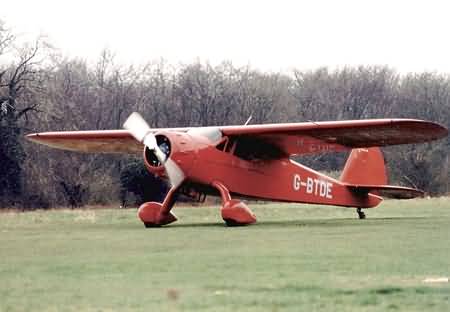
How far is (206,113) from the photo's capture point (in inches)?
2381

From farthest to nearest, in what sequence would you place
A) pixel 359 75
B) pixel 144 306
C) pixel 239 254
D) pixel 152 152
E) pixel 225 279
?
pixel 359 75 → pixel 152 152 → pixel 239 254 → pixel 225 279 → pixel 144 306

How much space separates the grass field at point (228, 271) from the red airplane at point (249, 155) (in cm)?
312

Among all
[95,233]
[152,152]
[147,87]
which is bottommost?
[95,233]

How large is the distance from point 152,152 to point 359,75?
5816cm

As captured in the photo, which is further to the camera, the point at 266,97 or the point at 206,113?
the point at 266,97

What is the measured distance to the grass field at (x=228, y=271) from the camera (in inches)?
289

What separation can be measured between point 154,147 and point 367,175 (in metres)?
7.81

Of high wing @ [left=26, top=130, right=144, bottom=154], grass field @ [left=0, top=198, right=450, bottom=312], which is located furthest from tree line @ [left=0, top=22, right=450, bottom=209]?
grass field @ [left=0, top=198, right=450, bottom=312]

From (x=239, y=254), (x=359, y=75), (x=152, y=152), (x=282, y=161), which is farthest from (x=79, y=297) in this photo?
(x=359, y=75)

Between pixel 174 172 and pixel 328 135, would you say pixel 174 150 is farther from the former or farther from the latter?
pixel 328 135

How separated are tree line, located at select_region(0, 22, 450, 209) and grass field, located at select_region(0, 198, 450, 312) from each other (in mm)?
26638

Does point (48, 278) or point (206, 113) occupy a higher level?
point (206, 113)

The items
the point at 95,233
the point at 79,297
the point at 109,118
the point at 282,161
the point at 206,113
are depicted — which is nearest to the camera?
the point at 79,297

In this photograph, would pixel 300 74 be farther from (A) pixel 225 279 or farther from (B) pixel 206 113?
(A) pixel 225 279
